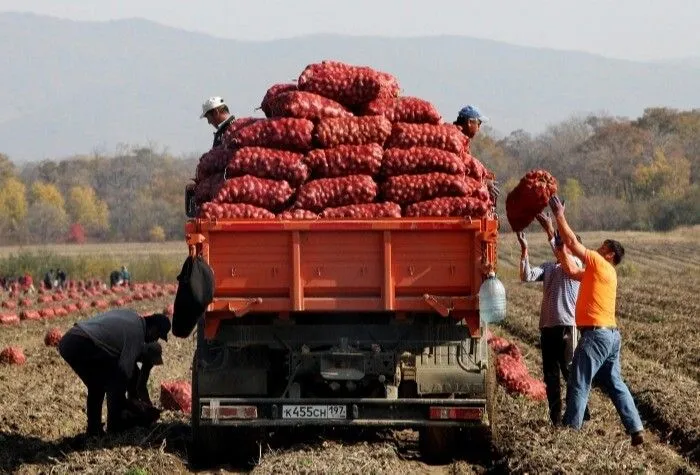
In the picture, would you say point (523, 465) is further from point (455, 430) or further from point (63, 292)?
point (63, 292)

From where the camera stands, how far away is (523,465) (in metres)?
10.9

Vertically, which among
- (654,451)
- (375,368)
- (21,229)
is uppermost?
(375,368)

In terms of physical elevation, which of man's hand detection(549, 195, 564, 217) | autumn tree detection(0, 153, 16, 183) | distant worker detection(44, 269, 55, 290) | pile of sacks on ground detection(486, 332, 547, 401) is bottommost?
autumn tree detection(0, 153, 16, 183)

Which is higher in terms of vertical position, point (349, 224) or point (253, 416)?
point (349, 224)

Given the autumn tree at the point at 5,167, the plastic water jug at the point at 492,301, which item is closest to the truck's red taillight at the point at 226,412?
the plastic water jug at the point at 492,301

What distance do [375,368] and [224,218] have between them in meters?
1.68

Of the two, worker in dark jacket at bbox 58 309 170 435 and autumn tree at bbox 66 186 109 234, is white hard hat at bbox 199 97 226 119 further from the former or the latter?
autumn tree at bbox 66 186 109 234

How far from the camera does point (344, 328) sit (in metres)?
11.4

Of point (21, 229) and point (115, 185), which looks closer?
point (21, 229)

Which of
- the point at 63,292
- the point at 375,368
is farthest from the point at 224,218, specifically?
the point at 63,292

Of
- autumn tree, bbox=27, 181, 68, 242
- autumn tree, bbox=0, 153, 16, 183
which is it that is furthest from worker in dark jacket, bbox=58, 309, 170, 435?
autumn tree, bbox=0, 153, 16, 183

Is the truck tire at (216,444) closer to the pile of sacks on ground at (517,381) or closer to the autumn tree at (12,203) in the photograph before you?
the pile of sacks on ground at (517,381)

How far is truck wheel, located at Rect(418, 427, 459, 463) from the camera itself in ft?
39.1

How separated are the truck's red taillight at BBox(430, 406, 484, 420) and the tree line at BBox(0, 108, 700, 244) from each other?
7971cm
